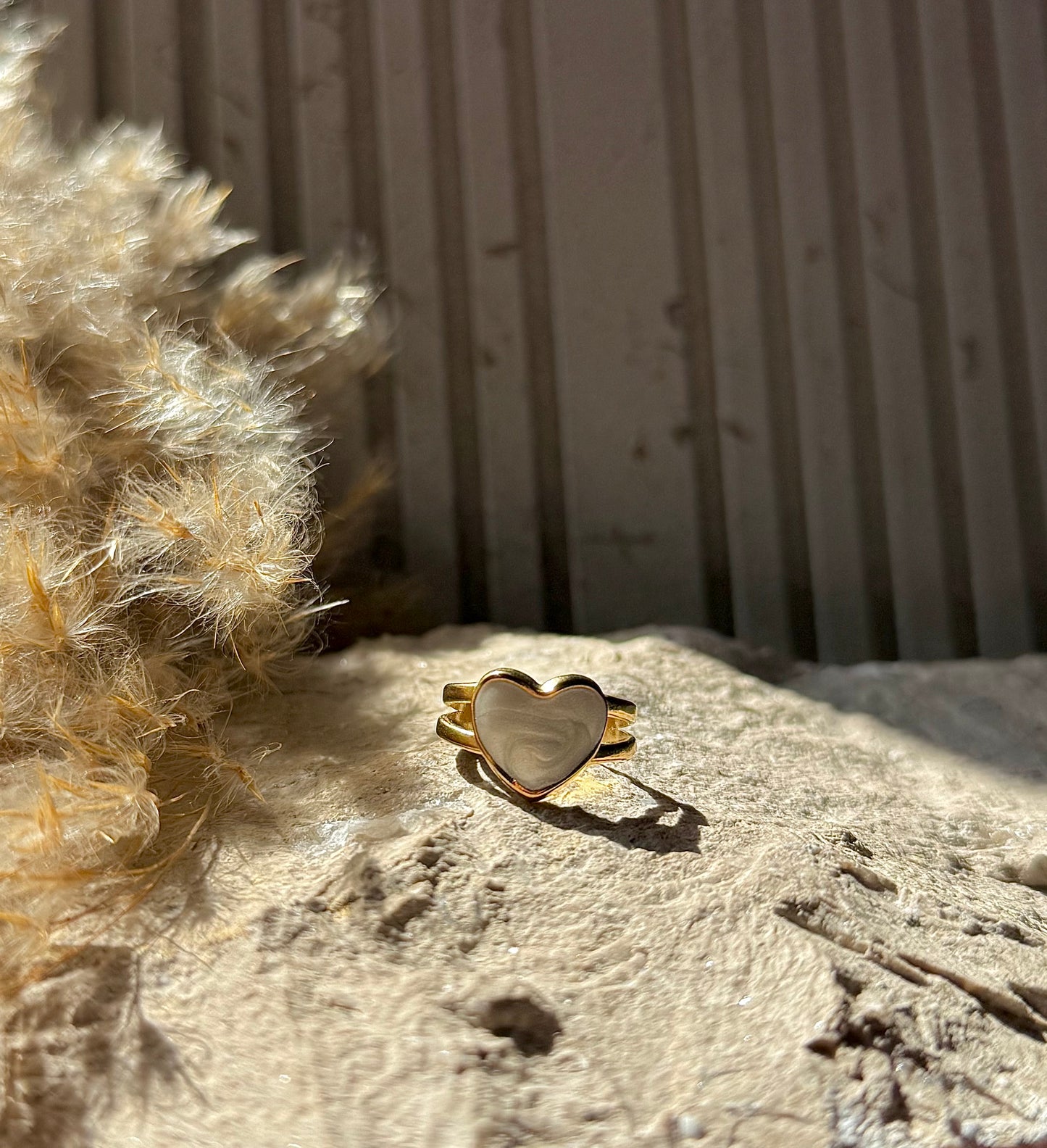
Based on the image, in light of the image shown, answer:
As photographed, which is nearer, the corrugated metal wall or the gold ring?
the gold ring

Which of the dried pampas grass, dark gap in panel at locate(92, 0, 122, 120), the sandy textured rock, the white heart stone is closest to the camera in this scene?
the sandy textured rock

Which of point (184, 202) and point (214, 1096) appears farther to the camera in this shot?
point (184, 202)

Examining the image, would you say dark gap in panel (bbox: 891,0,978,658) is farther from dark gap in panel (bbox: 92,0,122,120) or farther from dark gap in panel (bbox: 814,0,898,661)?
dark gap in panel (bbox: 92,0,122,120)

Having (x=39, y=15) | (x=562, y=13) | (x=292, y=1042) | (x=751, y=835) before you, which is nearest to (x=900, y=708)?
(x=751, y=835)

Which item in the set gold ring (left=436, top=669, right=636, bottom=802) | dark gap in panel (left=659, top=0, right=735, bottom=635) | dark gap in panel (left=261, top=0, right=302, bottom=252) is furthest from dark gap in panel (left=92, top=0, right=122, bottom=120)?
gold ring (left=436, top=669, right=636, bottom=802)

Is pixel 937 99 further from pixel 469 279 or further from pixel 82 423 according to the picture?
pixel 82 423

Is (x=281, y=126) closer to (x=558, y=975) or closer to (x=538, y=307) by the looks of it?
(x=538, y=307)
